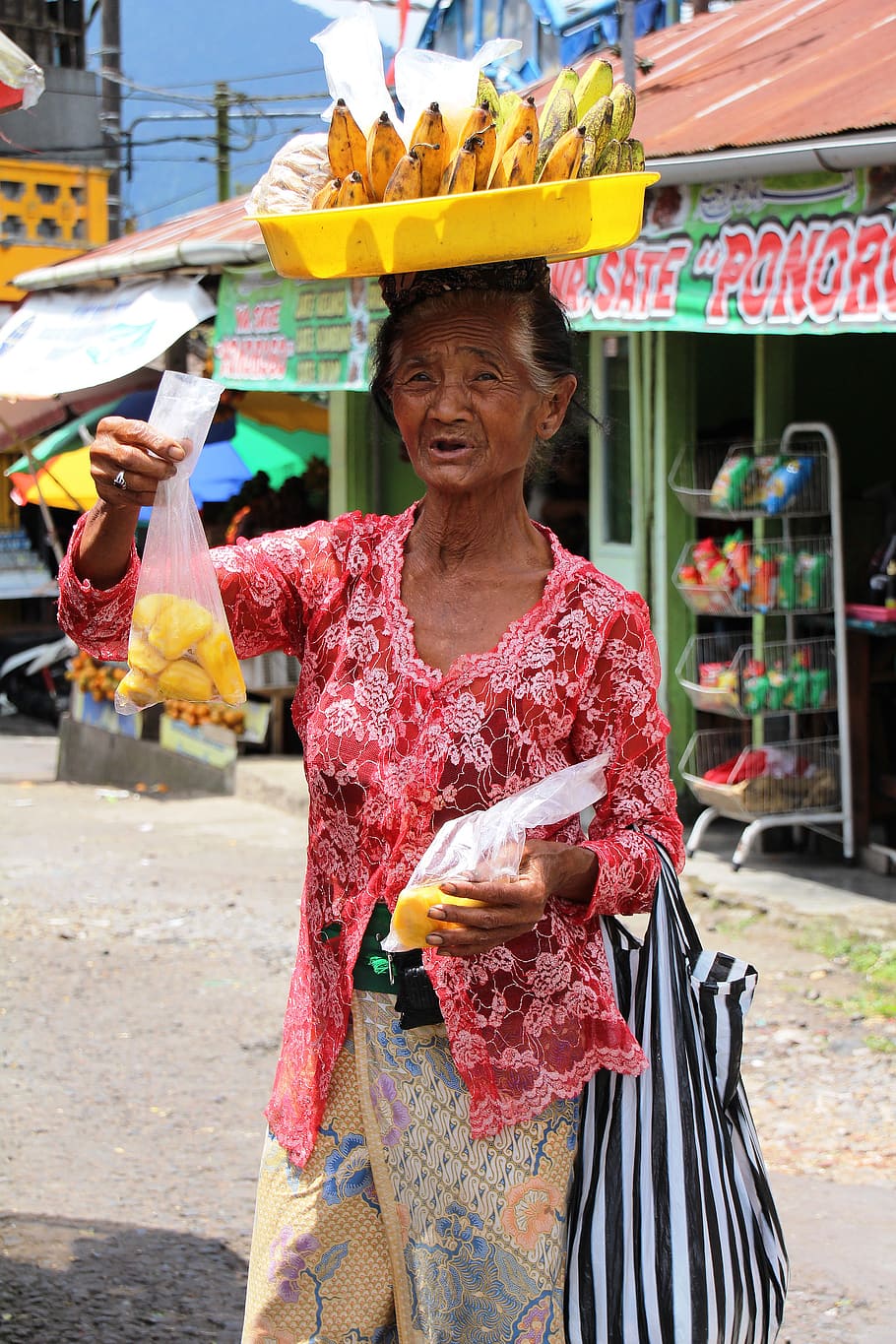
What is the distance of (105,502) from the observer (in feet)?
6.71

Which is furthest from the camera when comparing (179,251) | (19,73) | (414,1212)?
(179,251)

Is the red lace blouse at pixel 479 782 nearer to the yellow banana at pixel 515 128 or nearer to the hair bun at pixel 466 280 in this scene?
the hair bun at pixel 466 280

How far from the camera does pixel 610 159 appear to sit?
2117mm

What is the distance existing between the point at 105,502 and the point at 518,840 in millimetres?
663

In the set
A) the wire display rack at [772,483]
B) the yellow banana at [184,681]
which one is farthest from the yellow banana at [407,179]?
the wire display rack at [772,483]

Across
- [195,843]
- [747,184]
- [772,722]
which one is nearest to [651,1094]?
[747,184]

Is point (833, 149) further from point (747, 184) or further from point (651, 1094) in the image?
point (651, 1094)

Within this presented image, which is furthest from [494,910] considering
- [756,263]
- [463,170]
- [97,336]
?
[97,336]

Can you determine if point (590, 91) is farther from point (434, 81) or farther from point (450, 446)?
point (450, 446)

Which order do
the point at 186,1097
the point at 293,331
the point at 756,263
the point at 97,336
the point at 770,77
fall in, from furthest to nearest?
the point at 97,336, the point at 293,331, the point at 770,77, the point at 756,263, the point at 186,1097

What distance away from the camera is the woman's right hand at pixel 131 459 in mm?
1982

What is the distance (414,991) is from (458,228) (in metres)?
0.95

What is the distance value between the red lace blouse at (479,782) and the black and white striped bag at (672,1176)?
0.05 m

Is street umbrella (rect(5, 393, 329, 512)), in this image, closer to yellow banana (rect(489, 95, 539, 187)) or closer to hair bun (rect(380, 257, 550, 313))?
hair bun (rect(380, 257, 550, 313))
